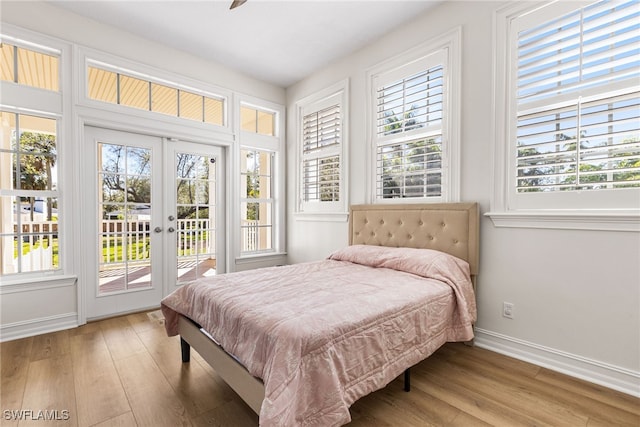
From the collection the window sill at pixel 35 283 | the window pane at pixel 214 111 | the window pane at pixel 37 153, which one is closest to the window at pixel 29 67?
the window pane at pixel 37 153

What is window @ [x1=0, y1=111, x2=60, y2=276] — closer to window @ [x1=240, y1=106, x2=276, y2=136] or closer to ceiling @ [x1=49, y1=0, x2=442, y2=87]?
ceiling @ [x1=49, y1=0, x2=442, y2=87]

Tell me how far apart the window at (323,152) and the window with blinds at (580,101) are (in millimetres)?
1801

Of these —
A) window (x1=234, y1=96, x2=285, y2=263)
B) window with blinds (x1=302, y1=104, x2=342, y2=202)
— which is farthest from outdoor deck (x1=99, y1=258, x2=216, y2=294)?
window with blinds (x1=302, y1=104, x2=342, y2=202)

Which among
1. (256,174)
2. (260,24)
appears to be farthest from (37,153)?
(260,24)

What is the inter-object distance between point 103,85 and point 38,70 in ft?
1.58

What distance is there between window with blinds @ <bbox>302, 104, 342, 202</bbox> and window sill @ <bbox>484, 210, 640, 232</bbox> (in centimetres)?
186

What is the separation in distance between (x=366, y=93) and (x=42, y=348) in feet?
12.1

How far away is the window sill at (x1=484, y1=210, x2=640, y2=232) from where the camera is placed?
70.4 inches

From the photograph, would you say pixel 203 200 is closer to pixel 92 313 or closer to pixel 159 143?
pixel 159 143

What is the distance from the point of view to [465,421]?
1543 mm

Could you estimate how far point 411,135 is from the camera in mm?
2883

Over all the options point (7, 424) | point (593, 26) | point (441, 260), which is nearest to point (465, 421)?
point (441, 260)

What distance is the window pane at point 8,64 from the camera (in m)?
2.54

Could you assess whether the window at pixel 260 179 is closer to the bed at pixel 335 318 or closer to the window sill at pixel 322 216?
the window sill at pixel 322 216
